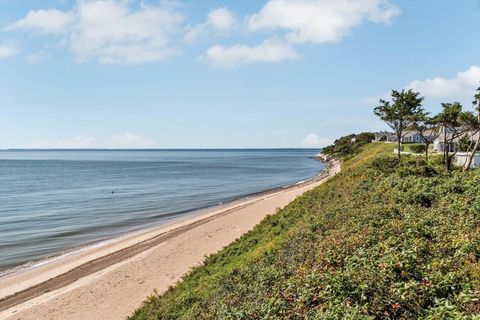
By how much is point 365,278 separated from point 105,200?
52.3 metres

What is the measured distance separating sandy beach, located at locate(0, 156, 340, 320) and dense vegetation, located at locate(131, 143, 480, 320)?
12.2 feet

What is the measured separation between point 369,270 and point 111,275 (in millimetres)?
18941

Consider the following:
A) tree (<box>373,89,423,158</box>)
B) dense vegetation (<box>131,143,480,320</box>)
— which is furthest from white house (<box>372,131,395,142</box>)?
dense vegetation (<box>131,143,480,320</box>)

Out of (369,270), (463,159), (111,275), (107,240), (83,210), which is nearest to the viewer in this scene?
(369,270)

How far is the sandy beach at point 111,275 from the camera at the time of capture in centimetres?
1955

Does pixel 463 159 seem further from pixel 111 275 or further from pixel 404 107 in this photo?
pixel 111 275

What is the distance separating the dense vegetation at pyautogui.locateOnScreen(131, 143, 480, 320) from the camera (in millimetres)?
7574

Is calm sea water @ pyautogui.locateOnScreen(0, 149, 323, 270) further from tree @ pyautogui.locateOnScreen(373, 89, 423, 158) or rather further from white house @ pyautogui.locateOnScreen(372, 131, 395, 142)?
white house @ pyautogui.locateOnScreen(372, 131, 395, 142)

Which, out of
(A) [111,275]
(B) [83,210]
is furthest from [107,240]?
(B) [83,210]

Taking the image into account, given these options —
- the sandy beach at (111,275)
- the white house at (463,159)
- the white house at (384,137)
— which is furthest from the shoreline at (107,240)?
the white house at (384,137)

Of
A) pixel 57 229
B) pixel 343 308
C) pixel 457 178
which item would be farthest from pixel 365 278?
pixel 57 229

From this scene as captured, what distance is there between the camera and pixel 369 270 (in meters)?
8.69

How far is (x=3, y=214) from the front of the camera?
45500 mm

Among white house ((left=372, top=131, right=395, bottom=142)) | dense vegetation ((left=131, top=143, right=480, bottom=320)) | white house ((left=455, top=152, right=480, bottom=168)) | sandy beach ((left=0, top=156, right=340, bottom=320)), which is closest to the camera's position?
dense vegetation ((left=131, top=143, right=480, bottom=320))
